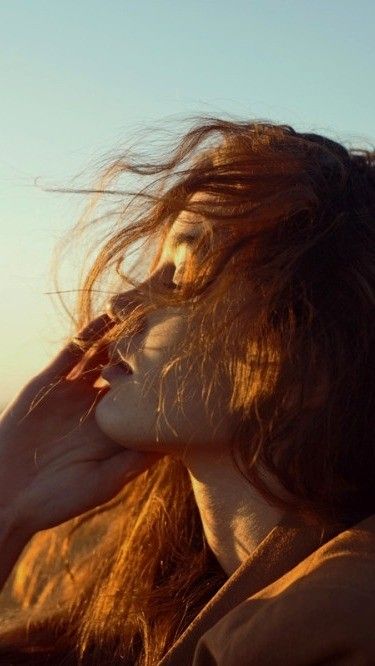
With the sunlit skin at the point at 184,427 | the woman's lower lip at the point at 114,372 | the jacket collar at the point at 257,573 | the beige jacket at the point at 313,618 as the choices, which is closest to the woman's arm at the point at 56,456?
the woman's lower lip at the point at 114,372

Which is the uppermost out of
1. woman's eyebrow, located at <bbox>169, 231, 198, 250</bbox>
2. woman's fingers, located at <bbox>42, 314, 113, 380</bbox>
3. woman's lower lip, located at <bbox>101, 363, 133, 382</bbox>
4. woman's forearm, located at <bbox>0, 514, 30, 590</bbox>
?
woman's eyebrow, located at <bbox>169, 231, 198, 250</bbox>

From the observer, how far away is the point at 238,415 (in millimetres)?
2639

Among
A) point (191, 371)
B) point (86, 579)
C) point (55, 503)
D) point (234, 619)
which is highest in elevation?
point (191, 371)

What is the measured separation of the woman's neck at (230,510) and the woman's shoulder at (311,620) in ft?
1.54

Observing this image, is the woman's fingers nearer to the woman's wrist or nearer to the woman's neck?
the woman's wrist

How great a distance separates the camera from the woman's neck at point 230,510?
268cm

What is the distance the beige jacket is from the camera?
2004mm

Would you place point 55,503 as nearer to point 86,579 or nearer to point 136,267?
point 86,579

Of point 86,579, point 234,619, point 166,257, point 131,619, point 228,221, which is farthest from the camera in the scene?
point 86,579

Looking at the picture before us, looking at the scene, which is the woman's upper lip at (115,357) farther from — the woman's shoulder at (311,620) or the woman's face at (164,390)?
the woman's shoulder at (311,620)

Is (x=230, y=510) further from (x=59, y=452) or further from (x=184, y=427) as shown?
(x=59, y=452)

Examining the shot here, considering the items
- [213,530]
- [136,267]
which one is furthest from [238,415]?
[136,267]

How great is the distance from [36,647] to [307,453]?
118 cm

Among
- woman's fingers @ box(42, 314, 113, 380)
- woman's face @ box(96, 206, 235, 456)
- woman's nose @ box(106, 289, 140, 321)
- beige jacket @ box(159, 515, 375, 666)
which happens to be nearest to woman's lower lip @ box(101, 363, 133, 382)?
woman's face @ box(96, 206, 235, 456)
